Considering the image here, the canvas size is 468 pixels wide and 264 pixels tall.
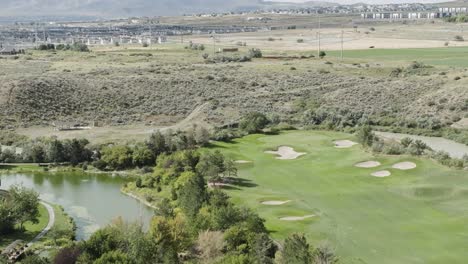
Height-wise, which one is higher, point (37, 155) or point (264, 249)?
point (264, 249)

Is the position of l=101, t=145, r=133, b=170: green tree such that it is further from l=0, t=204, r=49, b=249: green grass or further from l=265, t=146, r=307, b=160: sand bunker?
l=0, t=204, r=49, b=249: green grass

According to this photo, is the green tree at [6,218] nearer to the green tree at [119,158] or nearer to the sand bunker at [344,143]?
the green tree at [119,158]

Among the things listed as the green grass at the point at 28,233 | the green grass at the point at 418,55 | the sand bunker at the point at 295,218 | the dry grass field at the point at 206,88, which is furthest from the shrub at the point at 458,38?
the green grass at the point at 28,233

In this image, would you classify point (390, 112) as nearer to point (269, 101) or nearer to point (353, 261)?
point (269, 101)

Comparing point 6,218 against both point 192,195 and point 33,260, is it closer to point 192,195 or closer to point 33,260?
point 33,260

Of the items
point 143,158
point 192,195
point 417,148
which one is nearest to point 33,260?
point 192,195

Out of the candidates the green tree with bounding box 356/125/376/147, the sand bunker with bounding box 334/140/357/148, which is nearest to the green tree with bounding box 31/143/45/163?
the sand bunker with bounding box 334/140/357/148
